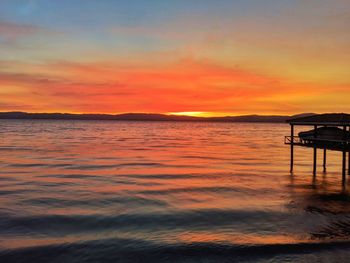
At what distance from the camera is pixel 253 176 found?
3369 cm

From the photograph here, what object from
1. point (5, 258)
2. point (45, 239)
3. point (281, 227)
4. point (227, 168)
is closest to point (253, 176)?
point (227, 168)

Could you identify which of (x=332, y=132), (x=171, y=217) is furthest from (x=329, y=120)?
(x=171, y=217)

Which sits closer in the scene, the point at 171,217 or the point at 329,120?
the point at 171,217

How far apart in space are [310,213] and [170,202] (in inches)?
306

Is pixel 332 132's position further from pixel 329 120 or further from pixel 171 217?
pixel 171 217

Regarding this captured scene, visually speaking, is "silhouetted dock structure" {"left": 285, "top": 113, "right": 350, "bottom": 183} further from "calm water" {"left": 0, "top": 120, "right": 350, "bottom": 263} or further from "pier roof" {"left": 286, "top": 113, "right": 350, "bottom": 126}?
"calm water" {"left": 0, "top": 120, "right": 350, "bottom": 263}

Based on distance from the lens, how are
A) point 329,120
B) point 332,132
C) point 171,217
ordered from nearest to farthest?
1. point 171,217
2. point 329,120
3. point 332,132

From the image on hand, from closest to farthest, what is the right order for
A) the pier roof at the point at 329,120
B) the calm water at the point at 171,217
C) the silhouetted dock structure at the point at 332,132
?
the calm water at the point at 171,217 → the pier roof at the point at 329,120 → the silhouetted dock structure at the point at 332,132

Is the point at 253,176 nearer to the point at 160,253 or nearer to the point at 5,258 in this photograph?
the point at 160,253

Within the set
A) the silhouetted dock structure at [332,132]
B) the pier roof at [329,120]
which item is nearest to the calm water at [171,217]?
the silhouetted dock structure at [332,132]

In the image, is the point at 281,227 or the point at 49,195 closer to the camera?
the point at 281,227

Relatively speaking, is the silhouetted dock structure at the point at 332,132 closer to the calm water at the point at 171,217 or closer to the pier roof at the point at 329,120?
the pier roof at the point at 329,120

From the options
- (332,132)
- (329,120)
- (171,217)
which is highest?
(329,120)

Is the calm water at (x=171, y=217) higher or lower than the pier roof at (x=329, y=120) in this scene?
lower
